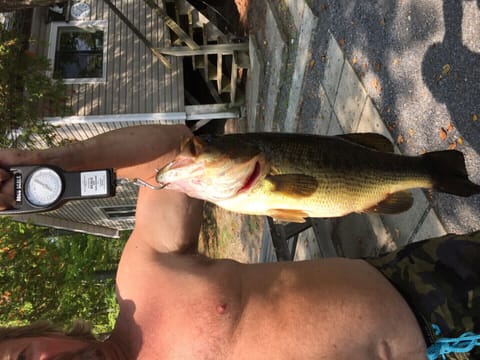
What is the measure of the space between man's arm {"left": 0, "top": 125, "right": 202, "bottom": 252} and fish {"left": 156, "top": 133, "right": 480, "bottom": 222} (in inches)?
10.2

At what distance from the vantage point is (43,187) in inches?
73.1

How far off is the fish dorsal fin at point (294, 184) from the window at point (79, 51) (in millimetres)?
7958

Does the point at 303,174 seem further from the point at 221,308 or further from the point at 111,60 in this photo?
the point at 111,60

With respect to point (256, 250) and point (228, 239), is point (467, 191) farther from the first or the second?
point (228, 239)

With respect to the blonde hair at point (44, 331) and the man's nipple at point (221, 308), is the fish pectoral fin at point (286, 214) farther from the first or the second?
the blonde hair at point (44, 331)

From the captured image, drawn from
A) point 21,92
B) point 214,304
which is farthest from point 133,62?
point 214,304

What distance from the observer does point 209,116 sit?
953 centimetres

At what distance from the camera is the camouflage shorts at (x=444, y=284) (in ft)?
6.68

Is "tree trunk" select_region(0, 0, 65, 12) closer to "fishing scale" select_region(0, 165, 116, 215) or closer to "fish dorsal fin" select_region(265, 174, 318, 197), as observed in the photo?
"fishing scale" select_region(0, 165, 116, 215)

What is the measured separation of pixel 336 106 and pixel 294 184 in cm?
339

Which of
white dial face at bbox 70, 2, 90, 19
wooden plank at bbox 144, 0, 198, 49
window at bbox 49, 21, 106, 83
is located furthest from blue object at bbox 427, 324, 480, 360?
white dial face at bbox 70, 2, 90, 19

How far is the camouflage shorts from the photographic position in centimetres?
204

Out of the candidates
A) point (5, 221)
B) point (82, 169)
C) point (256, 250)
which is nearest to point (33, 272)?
point (5, 221)

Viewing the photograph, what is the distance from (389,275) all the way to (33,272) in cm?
686
